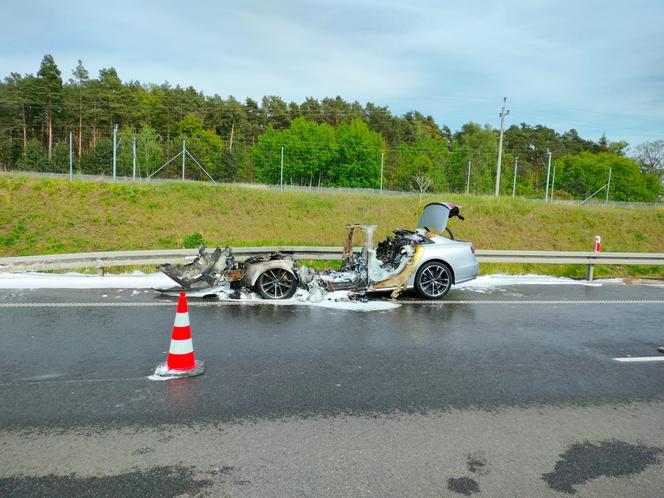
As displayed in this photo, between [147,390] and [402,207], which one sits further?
[402,207]

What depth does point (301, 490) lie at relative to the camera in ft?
10.0

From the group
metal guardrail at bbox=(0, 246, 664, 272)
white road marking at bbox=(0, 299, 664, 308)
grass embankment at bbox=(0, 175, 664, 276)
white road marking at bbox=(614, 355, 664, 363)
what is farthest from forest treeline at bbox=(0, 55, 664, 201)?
white road marking at bbox=(614, 355, 664, 363)

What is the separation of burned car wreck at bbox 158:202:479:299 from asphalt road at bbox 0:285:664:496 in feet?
4.37

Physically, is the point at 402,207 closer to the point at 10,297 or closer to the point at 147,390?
the point at 10,297

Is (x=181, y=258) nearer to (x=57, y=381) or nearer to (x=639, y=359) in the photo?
(x=57, y=381)

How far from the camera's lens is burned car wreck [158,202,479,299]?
28.8 feet

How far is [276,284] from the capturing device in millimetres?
8781

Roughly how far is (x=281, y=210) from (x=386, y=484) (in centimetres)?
2582

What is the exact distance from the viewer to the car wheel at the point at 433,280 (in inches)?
367

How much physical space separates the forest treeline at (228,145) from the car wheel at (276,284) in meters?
44.2

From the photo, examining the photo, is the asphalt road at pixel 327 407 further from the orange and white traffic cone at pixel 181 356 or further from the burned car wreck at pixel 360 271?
the burned car wreck at pixel 360 271

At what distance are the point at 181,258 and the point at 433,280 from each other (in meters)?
5.90

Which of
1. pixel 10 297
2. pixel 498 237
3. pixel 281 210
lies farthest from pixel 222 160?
pixel 10 297

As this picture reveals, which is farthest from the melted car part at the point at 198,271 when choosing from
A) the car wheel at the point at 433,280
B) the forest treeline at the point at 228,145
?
the forest treeline at the point at 228,145
